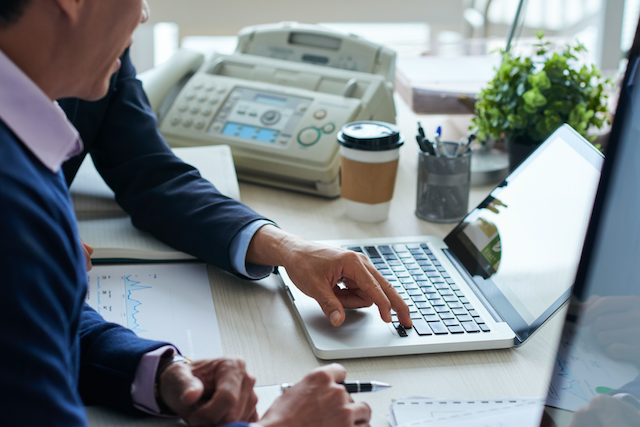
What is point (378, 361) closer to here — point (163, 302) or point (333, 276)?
point (333, 276)

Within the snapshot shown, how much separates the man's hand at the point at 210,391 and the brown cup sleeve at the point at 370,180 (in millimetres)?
542

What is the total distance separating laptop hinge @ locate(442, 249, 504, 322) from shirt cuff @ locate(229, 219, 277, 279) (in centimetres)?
28

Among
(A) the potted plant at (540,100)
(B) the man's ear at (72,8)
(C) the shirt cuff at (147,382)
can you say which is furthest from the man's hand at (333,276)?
(A) the potted plant at (540,100)

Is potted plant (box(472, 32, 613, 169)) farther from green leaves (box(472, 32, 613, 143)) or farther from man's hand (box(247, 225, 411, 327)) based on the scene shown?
man's hand (box(247, 225, 411, 327))

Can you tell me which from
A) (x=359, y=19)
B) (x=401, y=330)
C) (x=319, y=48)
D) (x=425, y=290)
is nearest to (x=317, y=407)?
(x=401, y=330)

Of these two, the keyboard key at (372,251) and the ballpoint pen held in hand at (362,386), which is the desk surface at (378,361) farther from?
the keyboard key at (372,251)

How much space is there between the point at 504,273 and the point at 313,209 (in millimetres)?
422

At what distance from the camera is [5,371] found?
41cm

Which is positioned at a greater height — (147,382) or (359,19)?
(147,382)

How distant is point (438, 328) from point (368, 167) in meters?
0.39

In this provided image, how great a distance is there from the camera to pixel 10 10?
0.45 metres

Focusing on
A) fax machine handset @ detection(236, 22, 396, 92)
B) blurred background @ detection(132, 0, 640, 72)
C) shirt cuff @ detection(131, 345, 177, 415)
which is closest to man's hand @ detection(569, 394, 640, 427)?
shirt cuff @ detection(131, 345, 177, 415)

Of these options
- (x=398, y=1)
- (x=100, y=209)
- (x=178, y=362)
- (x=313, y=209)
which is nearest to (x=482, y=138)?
(x=313, y=209)

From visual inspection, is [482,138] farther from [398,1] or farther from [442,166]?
[398,1]
